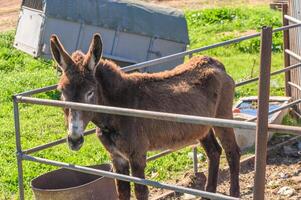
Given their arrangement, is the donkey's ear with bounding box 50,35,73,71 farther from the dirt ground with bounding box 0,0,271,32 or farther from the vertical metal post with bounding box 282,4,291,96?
the dirt ground with bounding box 0,0,271,32

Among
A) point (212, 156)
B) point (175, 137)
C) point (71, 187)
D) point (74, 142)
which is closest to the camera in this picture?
point (74, 142)

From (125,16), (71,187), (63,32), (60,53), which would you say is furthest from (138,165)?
(125,16)

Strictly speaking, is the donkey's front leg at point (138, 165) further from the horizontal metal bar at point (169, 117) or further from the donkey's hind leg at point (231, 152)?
the donkey's hind leg at point (231, 152)

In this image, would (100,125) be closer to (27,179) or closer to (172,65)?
(27,179)

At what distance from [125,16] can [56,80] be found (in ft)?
7.17

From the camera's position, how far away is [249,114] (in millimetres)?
9414

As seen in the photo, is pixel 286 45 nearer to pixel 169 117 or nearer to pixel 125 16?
pixel 125 16

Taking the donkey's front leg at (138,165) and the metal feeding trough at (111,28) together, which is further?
the metal feeding trough at (111,28)

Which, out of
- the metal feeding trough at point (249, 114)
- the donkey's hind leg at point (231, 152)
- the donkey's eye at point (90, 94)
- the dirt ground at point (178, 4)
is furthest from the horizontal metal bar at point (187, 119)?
the dirt ground at point (178, 4)

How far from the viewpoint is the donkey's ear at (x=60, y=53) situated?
18.8ft

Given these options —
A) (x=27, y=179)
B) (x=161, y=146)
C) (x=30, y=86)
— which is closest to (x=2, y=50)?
(x=30, y=86)

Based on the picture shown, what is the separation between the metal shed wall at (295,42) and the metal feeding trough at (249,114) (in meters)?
0.26

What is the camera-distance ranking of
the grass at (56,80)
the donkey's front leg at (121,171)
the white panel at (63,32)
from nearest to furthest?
the donkey's front leg at (121,171), the grass at (56,80), the white panel at (63,32)

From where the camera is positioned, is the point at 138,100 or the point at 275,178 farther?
the point at 275,178
